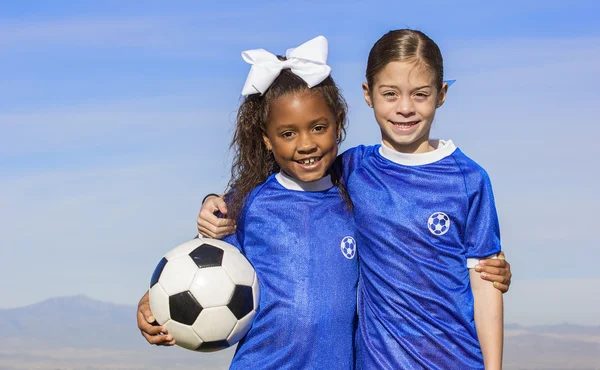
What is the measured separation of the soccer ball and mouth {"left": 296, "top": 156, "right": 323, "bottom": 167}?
2.28 feet

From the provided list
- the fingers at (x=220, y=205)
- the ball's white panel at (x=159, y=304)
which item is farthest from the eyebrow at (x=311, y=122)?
the ball's white panel at (x=159, y=304)

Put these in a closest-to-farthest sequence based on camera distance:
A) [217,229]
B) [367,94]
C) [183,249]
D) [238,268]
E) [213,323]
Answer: [213,323] < [238,268] < [183,249] < [367,94] < [217,229]

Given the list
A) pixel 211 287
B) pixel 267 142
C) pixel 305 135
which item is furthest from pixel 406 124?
pixel 211 287

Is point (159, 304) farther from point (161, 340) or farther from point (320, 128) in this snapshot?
point (320, 128)

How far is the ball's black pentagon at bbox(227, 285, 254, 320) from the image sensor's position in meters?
4.76

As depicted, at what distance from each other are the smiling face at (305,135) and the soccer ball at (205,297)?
26.9 inches

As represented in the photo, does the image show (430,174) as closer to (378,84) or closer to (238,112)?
(378,84)

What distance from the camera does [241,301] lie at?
4.78 metres

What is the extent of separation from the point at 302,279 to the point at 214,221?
2.36 feet

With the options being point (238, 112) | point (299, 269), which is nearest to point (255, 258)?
point (299, 269)

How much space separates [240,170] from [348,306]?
4.03ft

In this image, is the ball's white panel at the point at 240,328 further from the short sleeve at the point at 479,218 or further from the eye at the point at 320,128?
the short sleeve at the point at 479,218

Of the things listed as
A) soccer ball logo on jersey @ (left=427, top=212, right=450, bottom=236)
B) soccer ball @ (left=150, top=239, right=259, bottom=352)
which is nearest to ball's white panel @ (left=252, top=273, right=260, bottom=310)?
soccer ball @ (left=150, top=239, right=259, bottom=352)

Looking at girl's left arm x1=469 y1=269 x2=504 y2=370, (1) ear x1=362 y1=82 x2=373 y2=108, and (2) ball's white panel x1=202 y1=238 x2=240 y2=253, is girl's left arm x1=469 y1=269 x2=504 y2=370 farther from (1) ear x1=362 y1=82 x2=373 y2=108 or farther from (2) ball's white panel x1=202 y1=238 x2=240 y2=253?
(2) ball's white panel x1=202 y1=238 x2=240 y2=253
